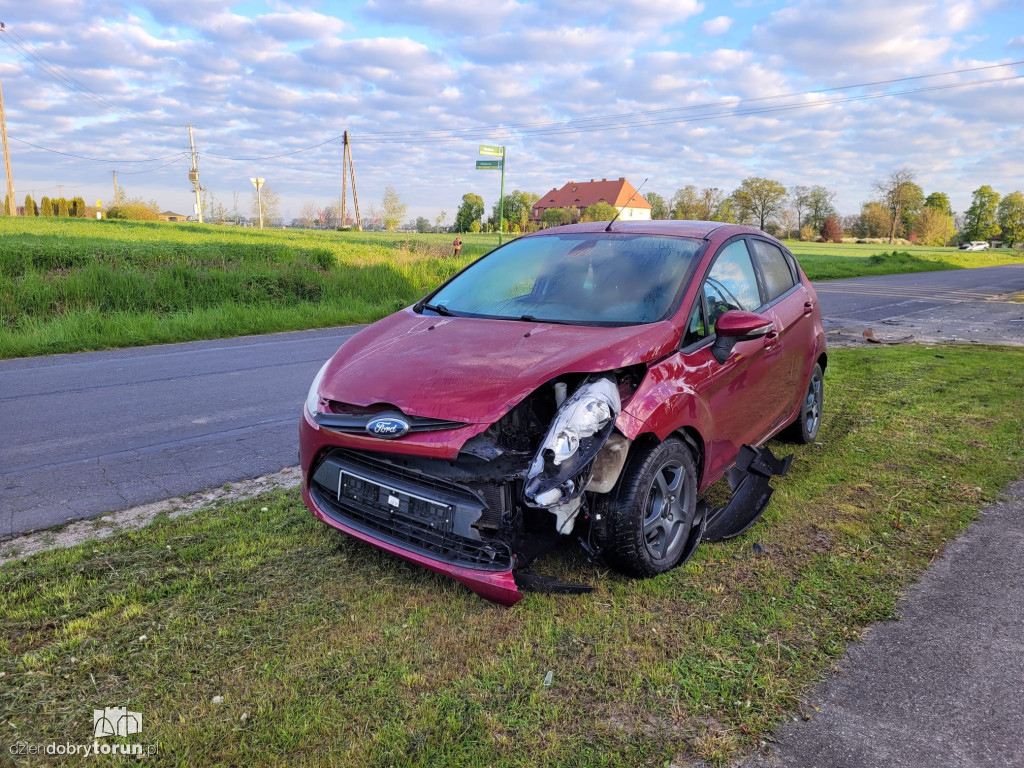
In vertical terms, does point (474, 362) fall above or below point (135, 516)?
above

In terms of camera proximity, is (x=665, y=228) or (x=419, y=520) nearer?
(x=419, y=520)

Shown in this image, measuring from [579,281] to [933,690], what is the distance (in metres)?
2.51

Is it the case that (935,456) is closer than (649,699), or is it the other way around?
(649,699)

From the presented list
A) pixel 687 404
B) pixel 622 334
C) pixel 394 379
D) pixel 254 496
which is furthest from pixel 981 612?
pixel 254 496

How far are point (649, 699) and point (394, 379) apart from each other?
1.65 meters

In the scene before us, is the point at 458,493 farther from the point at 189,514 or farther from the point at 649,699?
the point at 189,514

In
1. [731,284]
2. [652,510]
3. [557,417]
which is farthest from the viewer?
[731,284]

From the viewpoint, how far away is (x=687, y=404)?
321cm

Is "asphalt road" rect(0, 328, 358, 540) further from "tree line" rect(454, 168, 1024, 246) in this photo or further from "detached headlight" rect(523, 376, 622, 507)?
"tree line" rect(454, 168, 1024, 246)

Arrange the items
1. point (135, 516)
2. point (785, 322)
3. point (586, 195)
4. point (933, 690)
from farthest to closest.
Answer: point (586, 195) → point (785, 322) → point (135, 516) → point (933, 690)

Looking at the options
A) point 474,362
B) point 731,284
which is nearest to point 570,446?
point 474,362

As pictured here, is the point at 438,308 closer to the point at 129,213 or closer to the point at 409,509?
the point at 409,509

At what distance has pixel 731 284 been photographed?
405 centimetres

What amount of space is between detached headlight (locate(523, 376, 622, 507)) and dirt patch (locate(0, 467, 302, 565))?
7.25 ft
